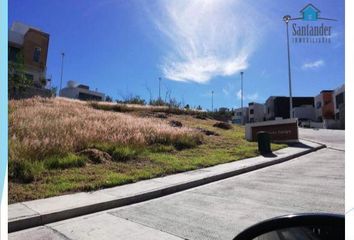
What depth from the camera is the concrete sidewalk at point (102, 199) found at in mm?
6617

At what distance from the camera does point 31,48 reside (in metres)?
47.3

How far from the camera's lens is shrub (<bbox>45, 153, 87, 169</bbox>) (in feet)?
35.1

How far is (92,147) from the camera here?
525 inches

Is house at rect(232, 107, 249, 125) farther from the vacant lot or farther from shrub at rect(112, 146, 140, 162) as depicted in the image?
shrub at rect(112, 146, 140, 162)

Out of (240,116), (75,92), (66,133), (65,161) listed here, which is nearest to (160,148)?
(66,133)

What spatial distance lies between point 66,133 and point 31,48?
37.2 m

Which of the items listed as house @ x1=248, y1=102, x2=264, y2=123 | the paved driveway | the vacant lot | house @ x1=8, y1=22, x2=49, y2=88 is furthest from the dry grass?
house @ x1=248, y1=102, x2=264, y2=123

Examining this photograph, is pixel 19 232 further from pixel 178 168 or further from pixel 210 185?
pixel 178 168

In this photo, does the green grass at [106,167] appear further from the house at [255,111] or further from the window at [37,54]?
the house at [255,111]

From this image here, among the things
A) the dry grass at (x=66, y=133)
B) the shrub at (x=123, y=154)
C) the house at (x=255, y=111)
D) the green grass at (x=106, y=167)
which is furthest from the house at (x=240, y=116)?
the shrub at (x=123, y=154)

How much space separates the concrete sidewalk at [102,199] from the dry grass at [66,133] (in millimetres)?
3131

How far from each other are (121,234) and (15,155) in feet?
18.9

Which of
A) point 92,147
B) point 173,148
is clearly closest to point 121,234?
point 92,147

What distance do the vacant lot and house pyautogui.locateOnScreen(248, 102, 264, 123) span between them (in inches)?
3774
